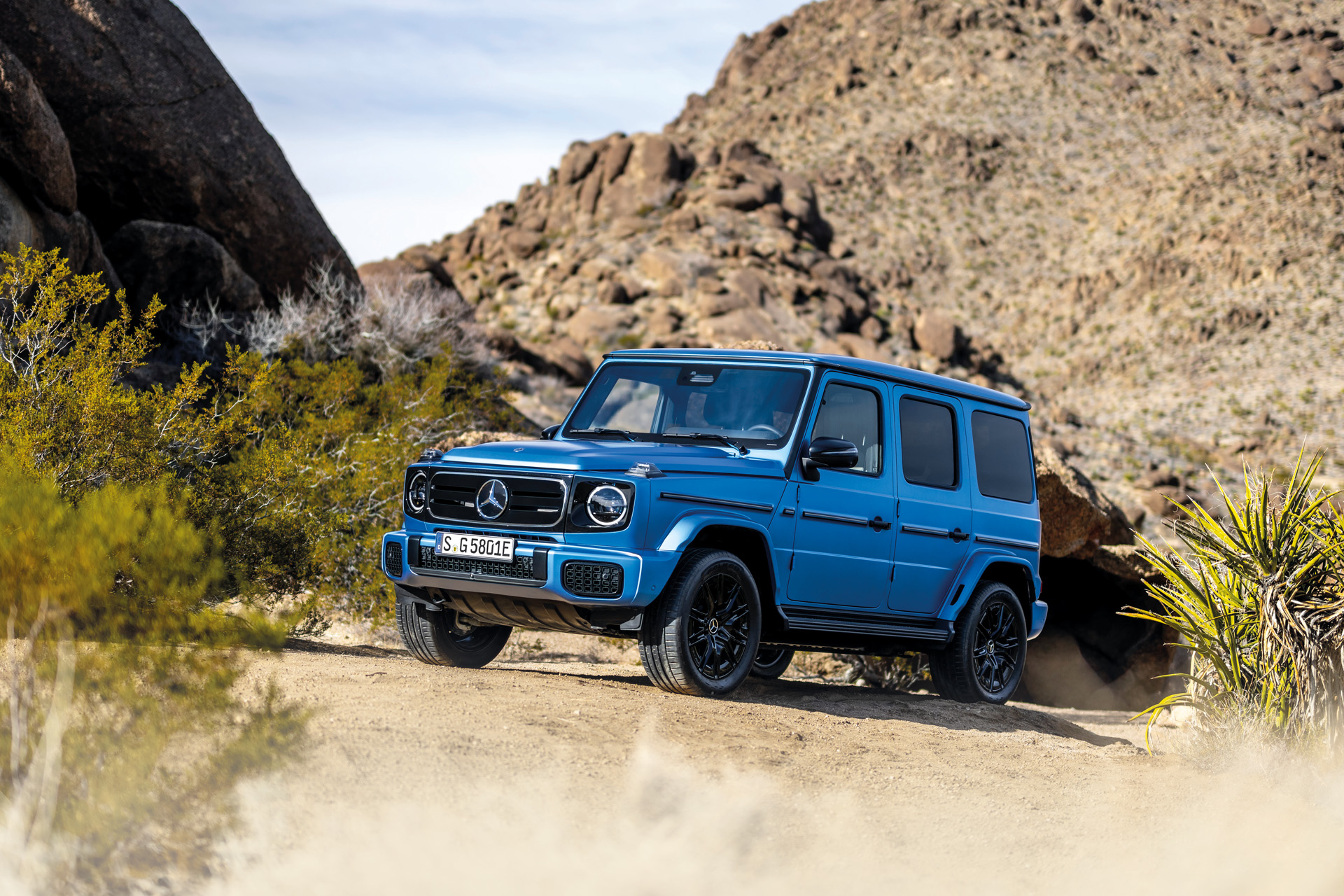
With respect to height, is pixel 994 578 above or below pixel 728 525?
below

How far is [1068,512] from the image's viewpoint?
13672 mm

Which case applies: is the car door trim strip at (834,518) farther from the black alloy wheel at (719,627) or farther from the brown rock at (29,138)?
the brown rock at (29,138)

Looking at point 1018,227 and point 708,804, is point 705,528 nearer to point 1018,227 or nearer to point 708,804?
point 708,804

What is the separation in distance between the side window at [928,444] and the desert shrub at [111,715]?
4517mm

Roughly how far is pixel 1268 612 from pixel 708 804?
13.0ft

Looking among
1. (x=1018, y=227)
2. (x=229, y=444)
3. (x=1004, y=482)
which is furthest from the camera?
(x=1018, y=227)

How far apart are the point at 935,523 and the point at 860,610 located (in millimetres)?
993

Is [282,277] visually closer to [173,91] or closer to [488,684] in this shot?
[173,91]

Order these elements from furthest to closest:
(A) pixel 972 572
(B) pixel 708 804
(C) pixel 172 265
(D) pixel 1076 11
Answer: (D) pixel 1076 11, (C) pixel 172 265, (A) pixel 972 572, (B) pixel 708 804

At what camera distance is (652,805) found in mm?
4531

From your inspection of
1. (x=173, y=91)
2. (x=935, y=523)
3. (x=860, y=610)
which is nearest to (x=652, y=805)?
(x=860, y=610)

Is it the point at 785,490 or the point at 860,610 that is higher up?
the point at 785,490

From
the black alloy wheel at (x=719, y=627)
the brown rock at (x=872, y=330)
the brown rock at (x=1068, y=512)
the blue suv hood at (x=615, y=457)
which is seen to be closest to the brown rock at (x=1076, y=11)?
the brown rock at (x=872, y=330)

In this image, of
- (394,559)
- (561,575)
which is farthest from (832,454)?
(394,559)
